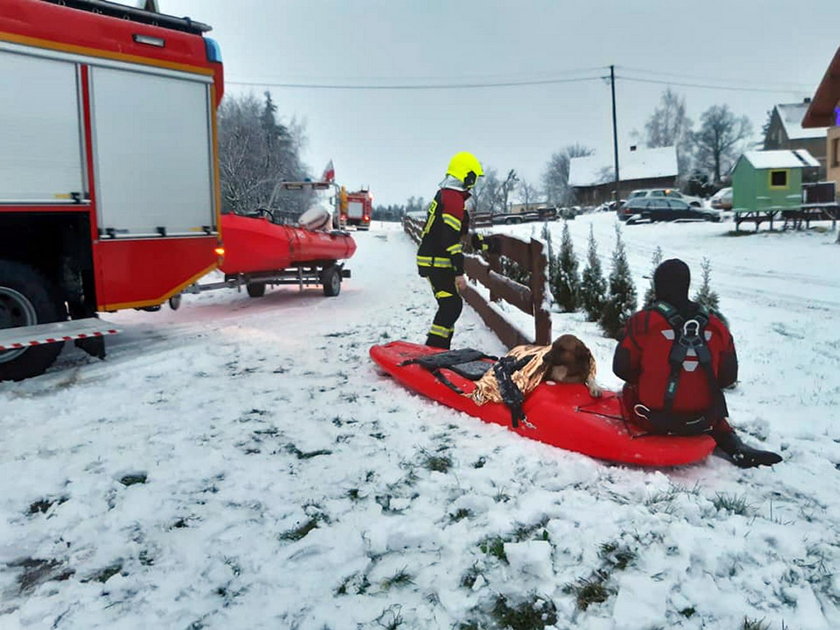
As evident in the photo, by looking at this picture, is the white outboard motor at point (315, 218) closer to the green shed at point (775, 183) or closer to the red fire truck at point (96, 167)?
the red fire truck at point (96, 167)

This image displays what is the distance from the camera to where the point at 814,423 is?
415cm

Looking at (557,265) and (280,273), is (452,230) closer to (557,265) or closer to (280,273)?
(557,265)

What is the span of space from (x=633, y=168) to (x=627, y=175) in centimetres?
146

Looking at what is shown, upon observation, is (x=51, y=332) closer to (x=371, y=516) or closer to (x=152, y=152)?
(x=152, y=152)

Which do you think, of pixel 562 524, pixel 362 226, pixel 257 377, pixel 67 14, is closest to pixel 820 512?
pixel 562 524

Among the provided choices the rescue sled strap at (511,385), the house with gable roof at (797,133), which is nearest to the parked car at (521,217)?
the house with gable roof at (797,133)

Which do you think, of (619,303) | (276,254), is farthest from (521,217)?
(619,303)

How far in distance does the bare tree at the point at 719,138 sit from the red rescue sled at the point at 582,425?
8225cm

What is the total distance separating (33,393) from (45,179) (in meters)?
1.93

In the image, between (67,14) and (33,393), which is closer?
(33,393)

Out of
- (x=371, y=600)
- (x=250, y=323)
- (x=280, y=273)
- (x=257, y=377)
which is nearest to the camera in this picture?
(x=371, y=600)

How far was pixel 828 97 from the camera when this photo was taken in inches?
519

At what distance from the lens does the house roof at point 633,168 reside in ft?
215

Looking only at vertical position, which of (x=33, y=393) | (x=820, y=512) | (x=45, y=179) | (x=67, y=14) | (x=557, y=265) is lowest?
(x=820, y=512)
